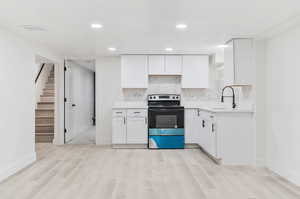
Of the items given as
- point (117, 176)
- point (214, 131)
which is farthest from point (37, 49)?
point (214, 131)

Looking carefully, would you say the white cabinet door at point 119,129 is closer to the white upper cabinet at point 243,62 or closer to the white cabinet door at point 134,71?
the white cabinet door at point 134,71

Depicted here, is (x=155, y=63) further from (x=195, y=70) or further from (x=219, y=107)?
(x=219, y=107)

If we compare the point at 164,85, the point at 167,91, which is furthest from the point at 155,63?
the point at 167,91

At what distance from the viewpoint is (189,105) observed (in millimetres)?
5910

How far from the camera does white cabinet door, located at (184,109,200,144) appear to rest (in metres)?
5.53

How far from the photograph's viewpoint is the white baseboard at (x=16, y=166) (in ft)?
11.2

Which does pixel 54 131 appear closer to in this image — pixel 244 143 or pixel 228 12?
pixel 244 143

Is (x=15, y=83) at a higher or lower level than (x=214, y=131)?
higher

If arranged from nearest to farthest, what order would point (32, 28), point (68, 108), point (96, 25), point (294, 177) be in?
point (294, 177)
point (96, 25)
point (32, 28)
point (68, 108)

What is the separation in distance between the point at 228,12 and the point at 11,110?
10.9ft

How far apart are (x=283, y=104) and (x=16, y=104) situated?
4.05 metres

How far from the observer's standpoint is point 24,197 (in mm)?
2758

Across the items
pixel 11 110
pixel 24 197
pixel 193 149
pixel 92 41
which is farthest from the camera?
pixel 193 149

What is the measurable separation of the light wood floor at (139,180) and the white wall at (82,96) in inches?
111
